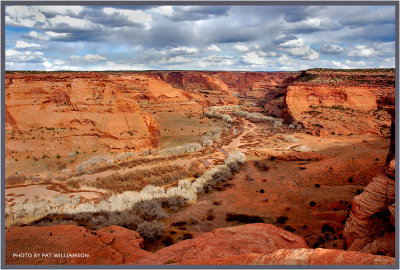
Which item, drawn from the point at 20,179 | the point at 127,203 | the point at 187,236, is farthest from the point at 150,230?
the point at 20,179

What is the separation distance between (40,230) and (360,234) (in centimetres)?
1254

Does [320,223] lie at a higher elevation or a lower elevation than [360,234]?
lower

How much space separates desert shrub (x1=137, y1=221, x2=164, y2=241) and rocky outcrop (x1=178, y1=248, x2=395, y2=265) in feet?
24.1

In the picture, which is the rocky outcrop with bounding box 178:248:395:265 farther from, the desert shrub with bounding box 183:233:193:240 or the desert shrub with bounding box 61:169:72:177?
the desert shrub with bounding box 61:169:72:177

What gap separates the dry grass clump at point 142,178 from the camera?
64.5 feet

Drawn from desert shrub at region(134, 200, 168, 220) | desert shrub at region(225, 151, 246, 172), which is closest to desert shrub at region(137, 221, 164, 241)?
desert shrub at region(134, 200, 168, 220)

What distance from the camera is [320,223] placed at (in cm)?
1309

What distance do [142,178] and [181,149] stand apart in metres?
9.11

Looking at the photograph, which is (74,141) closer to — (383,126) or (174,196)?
(174,196)

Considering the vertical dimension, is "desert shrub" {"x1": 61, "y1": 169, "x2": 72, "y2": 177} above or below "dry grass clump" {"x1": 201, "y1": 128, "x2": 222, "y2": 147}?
below

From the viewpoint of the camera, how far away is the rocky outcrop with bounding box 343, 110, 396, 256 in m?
7.52

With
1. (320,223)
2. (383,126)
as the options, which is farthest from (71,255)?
(383,126)

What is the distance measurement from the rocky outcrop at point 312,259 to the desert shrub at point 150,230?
735 cm

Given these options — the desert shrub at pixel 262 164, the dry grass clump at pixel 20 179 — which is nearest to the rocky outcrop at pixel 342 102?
the desert shrub at pixel 262 164
